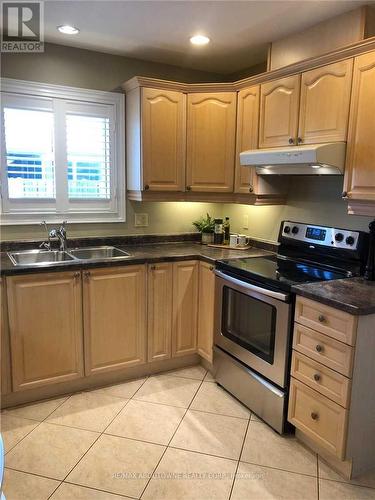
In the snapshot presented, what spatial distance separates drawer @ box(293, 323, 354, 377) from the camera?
183cm

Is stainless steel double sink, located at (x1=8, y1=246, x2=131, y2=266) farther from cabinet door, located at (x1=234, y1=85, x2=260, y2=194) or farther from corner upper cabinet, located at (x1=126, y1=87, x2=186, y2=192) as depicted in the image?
cabinet door, located at (x1=234, y1=85, x2=260, y2=194)

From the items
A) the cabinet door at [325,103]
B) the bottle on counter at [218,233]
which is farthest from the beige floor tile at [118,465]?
the cabinet door at [325,103]

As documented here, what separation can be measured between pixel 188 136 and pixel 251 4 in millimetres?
1103

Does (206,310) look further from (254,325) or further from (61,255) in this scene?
(61,255)

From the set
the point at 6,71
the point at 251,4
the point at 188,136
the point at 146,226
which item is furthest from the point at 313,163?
the point at 6,71

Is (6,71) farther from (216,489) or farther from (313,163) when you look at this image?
(216,489)

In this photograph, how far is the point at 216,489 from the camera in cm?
187

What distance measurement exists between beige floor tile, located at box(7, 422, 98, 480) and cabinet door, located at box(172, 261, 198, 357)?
0.97 meters

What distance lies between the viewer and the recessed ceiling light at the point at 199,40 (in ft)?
8.71

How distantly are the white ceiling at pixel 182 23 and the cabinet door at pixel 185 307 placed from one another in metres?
1.62

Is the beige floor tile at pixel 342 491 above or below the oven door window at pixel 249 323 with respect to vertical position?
below

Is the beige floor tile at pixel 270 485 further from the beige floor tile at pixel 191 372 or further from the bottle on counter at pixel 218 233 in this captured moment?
the bottle on counter at pixel 218 233

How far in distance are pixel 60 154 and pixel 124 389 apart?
185cm

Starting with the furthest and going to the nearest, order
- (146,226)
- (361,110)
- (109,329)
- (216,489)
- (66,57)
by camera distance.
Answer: (146,226) → (66,57) → (109,329) → (361,110) → (216,489)
